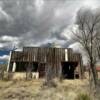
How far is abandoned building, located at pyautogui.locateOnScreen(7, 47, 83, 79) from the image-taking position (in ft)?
75.5

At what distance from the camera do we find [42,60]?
919 inches

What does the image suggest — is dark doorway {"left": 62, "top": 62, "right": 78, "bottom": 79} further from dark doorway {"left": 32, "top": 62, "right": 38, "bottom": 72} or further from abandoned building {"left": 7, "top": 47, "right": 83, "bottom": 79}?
dark doorway {"left": 32, "top": 62, "right": 38, "bottom": 72}

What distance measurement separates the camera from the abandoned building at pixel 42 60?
23.0 meters

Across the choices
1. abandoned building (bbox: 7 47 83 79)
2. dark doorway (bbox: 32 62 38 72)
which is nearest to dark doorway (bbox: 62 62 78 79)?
abandoned building (bbox: 7 47 83 79)

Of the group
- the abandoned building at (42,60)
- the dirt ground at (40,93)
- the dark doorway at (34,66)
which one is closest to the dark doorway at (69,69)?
the abandoned building at (42,60)

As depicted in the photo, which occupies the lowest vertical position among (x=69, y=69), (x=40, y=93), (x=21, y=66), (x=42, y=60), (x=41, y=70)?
(x=40, y=93)

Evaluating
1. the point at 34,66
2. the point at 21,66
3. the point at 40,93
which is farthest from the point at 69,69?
the point at 40,93

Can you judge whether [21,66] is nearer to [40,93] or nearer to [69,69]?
[69,69]

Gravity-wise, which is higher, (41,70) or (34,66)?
(34,66)

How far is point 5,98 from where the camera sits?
30.9ft

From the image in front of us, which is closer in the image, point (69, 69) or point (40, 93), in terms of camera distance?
point (40, 93)

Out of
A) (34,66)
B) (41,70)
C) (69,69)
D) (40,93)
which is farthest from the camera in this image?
(69,69)

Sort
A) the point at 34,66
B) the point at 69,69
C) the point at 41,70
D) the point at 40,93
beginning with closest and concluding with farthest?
1. the point at 40,93
2. the point at 41,70
3. the point at 34,66
4. the point at 69,69

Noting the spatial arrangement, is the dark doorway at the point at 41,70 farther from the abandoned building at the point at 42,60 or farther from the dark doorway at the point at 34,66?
the dark doorway at the point at 34,66
